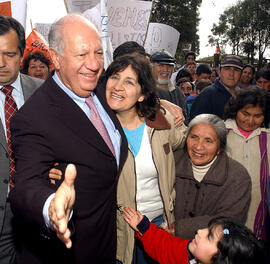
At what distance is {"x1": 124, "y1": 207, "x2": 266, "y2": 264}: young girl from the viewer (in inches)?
74.8

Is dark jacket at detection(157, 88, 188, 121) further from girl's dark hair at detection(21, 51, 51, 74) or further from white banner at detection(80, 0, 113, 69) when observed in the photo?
girl's dark hair at detection(21, 51, 51, 74)

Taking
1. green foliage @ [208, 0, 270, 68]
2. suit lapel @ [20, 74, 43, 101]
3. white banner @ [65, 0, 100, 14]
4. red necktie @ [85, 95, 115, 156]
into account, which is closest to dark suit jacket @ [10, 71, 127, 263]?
red necktie @ [85, 95, 115, 156]

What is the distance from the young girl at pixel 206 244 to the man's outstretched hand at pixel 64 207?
44.2 inches

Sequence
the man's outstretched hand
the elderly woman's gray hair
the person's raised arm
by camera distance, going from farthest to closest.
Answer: the person's raised arm → the elderly woman's gray hair → the man's outstretched hand

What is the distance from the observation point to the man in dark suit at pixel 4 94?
6.53 feet

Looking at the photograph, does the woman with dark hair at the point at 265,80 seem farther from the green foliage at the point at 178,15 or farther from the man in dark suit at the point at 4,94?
the green foliage at the point at 178,15

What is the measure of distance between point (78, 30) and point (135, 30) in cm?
323

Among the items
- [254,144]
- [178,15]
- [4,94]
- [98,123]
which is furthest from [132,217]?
[178,15]

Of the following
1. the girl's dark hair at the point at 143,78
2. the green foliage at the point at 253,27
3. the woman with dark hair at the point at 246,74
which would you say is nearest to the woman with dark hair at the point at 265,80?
the woman with dark hair at the point at 246,74

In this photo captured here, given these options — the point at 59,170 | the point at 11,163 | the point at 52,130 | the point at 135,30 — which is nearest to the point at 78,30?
the point at 52,130

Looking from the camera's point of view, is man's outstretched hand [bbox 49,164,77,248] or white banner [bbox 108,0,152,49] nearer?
man's outstretched hand [bbox 49,164,77,248]

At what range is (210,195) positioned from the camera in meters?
2.35

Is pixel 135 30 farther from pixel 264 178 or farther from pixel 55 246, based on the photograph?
pixel 55 246

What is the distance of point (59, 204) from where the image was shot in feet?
3.52
